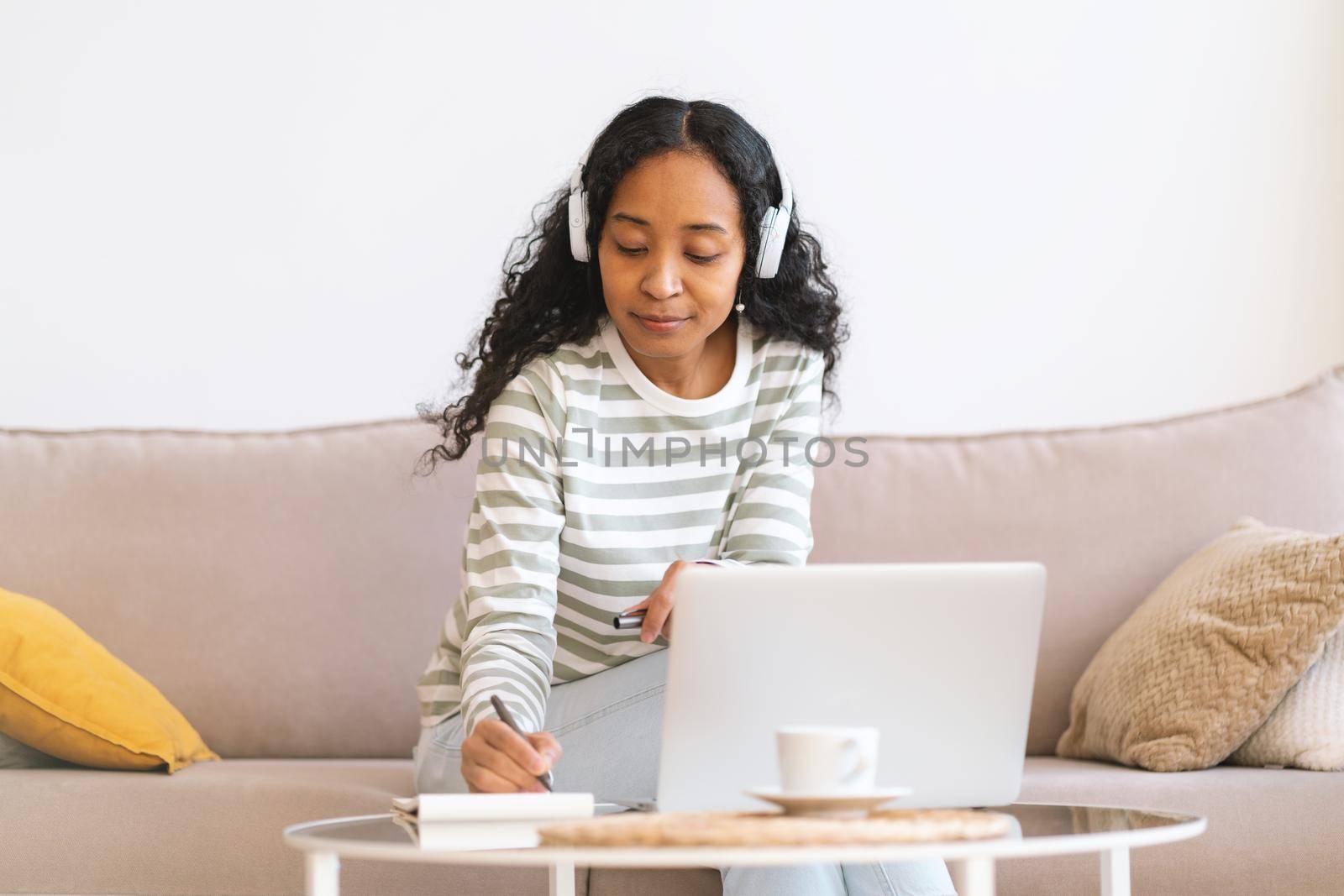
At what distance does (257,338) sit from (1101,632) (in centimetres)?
149

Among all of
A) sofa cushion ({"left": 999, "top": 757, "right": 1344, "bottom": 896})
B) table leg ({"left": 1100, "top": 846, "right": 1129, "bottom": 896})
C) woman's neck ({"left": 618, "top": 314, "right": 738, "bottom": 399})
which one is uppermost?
woman's neck ({"left": 618, "top": 314, "right": 738, "bottom": 399})

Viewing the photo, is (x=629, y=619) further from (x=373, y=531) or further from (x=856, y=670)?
(x=373, y=531)

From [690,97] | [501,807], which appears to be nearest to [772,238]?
[501,807]

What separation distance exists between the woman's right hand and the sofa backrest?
88 centimetres

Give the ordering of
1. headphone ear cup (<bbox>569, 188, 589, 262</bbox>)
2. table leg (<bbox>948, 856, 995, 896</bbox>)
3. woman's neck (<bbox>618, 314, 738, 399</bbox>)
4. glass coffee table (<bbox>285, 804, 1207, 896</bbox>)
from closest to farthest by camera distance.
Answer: glass coffee table (<bbox>285, 804, 1207, 896</bbox>), table leg (<bbox>948, 856, 995, 896</bbox>), headphone ear cup (<bbox>569, 188, 589, 262</bbox>), woman's neck (<bbox>618, 314, 738, 399</bbox>)

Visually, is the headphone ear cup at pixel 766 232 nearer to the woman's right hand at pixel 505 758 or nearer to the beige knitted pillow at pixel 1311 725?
the woman's right hand at pixel 505 758

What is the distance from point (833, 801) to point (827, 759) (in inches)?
1.2

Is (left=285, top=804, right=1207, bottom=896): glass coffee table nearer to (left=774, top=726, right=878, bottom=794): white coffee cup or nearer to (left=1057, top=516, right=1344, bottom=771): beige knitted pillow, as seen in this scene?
(left=774, top=726, right=878, bottom=794): white coffee cup

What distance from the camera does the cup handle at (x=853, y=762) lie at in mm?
875

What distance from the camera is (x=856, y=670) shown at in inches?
37.2

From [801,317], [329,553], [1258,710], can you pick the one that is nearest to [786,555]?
[801,317]

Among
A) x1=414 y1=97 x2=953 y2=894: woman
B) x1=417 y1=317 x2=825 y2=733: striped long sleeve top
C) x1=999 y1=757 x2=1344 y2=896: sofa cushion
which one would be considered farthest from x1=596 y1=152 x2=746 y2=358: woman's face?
x1=999 y1=757 x2=1344 y2=896: sofa cushion

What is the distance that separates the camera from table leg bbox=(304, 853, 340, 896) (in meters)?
0.93

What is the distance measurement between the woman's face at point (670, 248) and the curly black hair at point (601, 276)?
0.07 feet
